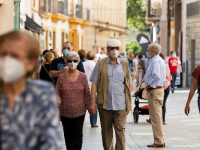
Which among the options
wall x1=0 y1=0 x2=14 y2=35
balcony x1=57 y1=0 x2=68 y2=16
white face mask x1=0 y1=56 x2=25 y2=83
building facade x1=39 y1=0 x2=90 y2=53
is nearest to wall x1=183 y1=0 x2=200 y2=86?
building facade x1=39 y1=0 x2=90 y2=53

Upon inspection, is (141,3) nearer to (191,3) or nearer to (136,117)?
(191,3)

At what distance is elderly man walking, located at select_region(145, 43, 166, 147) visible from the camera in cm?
840

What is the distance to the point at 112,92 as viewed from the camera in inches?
277

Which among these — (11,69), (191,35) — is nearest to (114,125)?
(11,69)

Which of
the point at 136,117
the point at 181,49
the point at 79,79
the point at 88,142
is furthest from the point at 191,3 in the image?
the point at 79,79

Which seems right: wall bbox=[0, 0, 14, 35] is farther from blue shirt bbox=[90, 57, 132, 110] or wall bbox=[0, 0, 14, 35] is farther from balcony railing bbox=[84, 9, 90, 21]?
balcony railing bbox=[84, 9, 90, 21]

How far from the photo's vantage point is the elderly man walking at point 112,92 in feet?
23.1

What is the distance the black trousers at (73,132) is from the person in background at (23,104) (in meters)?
3.93

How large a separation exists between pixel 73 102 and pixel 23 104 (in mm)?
3917

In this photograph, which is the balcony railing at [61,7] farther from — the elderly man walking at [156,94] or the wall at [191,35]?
the elderly man walking at [156,94]

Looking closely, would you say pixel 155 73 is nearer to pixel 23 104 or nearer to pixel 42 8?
pixel 23 104

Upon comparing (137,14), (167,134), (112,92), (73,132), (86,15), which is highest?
(137,14)

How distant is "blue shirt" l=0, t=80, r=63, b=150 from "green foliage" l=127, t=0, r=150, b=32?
5933 cm

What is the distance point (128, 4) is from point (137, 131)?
53894 millimetres
